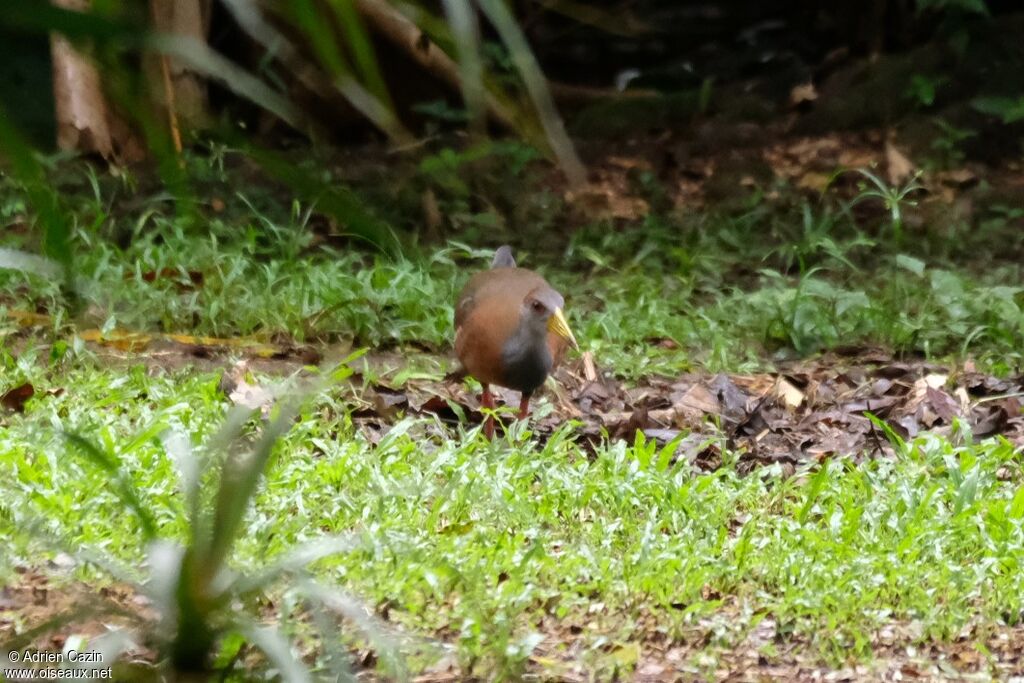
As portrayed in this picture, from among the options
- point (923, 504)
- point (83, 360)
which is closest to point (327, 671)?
point (923, 504)

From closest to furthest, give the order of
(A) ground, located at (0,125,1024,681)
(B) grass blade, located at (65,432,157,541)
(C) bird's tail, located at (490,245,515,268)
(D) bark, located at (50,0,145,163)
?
(B) grass blade, located at (65,432,157,541) → (A) ground, located at (0,125,1024,681) → (C) bird's tail, located at (490,245,515,268) → (D) bark, located at (50,0,145,163)

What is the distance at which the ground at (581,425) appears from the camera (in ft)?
9.05

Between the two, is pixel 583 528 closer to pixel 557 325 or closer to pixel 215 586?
pixel 557 325

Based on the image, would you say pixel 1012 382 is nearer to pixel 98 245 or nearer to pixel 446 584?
pixel 446 584

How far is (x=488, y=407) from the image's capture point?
450 centimetres

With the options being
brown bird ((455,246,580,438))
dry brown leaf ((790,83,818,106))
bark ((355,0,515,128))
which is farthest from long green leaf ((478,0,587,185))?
dry brown leaf ((790,83,818,106))

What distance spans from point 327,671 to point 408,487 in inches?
39.6

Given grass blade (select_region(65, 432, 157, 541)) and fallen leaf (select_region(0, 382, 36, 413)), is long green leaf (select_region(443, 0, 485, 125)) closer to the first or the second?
grass blade (select_region(65, 432, 157, 541))

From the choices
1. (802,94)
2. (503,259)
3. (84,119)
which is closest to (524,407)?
(503,259)

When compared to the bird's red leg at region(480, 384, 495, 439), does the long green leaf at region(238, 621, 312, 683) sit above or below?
above

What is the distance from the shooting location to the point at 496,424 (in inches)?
173

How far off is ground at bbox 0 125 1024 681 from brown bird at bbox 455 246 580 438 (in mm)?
162

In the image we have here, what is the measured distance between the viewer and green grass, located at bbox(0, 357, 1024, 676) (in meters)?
2.78

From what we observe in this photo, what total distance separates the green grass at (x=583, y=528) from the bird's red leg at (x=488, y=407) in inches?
8.0
